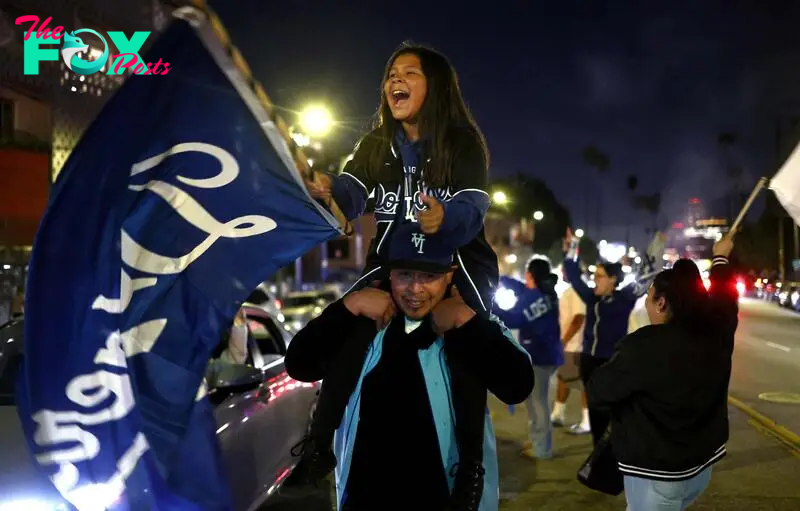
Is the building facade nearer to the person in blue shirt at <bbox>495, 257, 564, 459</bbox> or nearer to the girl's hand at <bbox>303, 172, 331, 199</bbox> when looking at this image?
the person in blue shirt at <bbox>495, 257, 564, 459</bbox>

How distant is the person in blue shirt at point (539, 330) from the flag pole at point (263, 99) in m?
4.89

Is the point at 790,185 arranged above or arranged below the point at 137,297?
above

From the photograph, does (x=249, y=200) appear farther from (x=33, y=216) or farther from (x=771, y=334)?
(x=771, y=334)

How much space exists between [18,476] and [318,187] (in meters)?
2.08

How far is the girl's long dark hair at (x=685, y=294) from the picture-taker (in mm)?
3594

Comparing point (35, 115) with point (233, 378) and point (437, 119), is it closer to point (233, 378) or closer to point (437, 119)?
point (233, 378)

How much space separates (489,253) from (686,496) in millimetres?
1842

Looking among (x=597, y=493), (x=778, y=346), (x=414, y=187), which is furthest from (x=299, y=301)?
(x=414, y=187)

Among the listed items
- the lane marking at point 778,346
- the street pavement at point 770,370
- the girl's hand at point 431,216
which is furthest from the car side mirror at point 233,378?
the lane marking at point 778,346

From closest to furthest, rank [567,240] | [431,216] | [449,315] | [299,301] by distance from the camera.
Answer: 1. [431,216]
2. [449,315]
3. [567,240]
4. [299,301]

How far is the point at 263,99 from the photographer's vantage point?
7.77ft

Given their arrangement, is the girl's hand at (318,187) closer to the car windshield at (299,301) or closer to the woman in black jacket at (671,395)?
the woman in black jacket at (671,395)

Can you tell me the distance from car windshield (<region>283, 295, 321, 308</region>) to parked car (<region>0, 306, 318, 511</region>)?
14.2m

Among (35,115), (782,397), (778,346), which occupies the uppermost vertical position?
(35,115)
